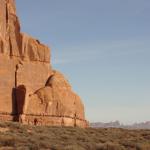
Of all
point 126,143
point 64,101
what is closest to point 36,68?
point 64,101

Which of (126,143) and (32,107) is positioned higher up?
(32,107)

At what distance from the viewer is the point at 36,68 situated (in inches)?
1956

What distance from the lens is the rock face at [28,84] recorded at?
1806 inches

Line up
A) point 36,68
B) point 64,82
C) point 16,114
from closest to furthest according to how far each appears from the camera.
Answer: point 16,114 → point 36,68 → point 64,82

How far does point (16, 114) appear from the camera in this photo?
46.1 metres

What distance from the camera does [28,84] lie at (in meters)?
48.3

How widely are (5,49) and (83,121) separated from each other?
49.5 ft

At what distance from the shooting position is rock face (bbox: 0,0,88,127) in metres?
45.9

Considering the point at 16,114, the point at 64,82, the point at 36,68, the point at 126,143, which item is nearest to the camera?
the point at 126,143

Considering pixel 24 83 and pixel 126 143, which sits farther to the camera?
pixel 24 83

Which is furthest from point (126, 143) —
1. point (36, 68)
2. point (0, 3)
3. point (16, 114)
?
point (0, 3)

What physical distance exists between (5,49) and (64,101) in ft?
31.9

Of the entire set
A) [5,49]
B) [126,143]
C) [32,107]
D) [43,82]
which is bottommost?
[126,143]

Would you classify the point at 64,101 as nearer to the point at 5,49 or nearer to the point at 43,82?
the point at 43,82
